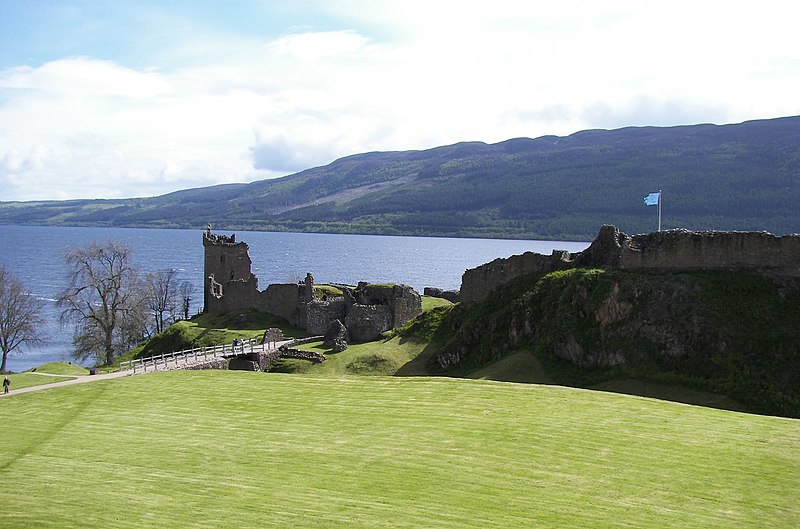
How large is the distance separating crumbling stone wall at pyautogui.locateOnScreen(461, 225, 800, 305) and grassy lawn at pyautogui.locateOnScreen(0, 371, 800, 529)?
9.16 m

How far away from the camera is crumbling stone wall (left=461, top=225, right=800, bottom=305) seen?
1346 inches

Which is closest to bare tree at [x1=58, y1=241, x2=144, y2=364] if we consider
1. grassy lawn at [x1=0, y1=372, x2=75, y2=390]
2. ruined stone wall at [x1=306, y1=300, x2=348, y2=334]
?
ruined stone wall at [x1=306, y1=300, x2=348, y2=334]

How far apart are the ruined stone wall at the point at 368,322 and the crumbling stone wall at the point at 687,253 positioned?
48.4ft

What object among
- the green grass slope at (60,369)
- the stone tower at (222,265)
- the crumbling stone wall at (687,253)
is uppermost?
the crumbling stone wall at (687,253)

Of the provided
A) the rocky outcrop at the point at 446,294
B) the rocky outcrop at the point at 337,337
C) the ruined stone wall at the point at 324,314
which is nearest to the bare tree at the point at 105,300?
the ruined stone wall at the point at 324,314

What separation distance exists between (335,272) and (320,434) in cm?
14228

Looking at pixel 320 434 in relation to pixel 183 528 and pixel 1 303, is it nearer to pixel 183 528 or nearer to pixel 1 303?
pixel 183 528

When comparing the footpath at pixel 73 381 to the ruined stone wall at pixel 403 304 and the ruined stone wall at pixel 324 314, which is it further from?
the ruined stone wall at pixel 403 304

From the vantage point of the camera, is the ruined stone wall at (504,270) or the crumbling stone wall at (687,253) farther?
the ruined stone wall at (504,270)

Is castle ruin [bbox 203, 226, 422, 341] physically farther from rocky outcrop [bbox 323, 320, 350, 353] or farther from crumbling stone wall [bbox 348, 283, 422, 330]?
rocky outcrop [bbox 323, 320, 350, 353]

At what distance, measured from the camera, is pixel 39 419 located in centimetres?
3038

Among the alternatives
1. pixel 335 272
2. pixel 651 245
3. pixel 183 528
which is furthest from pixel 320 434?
pixel 335 272

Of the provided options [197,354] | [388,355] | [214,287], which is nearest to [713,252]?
[388,355]

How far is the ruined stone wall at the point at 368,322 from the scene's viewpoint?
5494 centimetres
